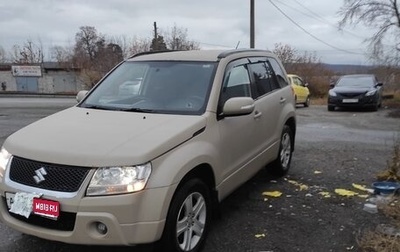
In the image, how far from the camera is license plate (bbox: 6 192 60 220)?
10.2ft

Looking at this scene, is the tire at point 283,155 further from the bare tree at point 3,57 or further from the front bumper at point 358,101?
the bare tree at point 3,57

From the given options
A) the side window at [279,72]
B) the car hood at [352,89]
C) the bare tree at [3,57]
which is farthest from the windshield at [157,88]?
the bare tree at [3,57]

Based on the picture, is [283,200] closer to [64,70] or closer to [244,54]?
[244,54]

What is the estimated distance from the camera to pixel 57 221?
3.16 metres

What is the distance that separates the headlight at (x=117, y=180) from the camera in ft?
10.1

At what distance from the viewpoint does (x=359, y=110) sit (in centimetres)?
1814

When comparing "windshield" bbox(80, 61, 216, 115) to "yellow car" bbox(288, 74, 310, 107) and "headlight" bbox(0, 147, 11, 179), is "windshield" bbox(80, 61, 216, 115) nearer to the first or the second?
"headlight" bbox(0, 147, 11, 179)

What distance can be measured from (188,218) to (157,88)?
1489 mm

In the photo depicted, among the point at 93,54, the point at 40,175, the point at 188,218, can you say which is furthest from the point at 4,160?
the point at 93,54

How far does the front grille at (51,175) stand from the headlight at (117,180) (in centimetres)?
10

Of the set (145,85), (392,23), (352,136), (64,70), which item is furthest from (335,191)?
(64,70)

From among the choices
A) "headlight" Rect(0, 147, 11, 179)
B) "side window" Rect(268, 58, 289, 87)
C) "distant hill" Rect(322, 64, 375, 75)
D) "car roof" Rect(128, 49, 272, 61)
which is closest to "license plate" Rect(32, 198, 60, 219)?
"headlight" Rect(0, 147, 11, 179)

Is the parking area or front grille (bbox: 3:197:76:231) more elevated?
front grille (bbox: 3:197:76:231)

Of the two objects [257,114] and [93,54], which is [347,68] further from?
[93,54]
